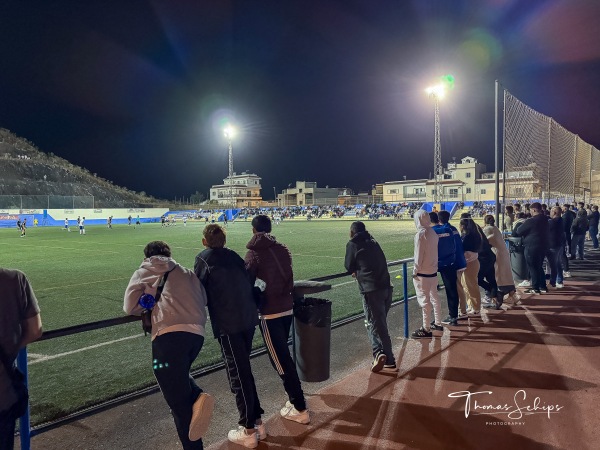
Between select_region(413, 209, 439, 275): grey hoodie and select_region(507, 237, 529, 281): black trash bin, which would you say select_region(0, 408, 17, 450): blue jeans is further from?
select_region(507, 237, 529, 281): black trash bin

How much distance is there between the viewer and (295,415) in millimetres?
3916

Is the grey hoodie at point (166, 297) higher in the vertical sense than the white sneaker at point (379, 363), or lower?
higher

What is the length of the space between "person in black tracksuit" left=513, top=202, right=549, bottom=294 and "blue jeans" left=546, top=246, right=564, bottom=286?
628 mm

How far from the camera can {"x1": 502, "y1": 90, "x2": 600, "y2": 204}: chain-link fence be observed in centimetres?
1416

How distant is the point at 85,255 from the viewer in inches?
772

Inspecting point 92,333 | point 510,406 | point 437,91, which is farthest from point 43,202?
point 510,406

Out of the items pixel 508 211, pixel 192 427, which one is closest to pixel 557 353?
pixel 192 427

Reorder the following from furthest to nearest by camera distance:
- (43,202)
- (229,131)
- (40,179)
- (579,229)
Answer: (40,179)
(43,202)
(229,131)
(579,229)

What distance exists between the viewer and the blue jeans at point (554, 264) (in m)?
9.77

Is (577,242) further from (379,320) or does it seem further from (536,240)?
(379,320)

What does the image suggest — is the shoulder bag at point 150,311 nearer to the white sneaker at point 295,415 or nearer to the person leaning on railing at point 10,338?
the person leaning on railing at point 10,338

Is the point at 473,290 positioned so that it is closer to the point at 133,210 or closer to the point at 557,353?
the point at 557,353

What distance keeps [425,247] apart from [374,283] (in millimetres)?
1563

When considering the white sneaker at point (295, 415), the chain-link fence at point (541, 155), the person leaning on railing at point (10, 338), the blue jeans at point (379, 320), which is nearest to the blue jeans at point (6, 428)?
A: the person leaning on railing at point (10, 338)
